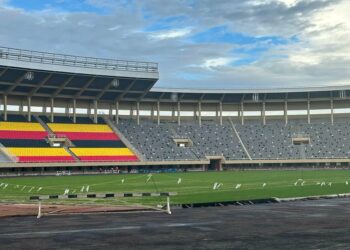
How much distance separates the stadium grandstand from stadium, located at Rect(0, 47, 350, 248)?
19 cm

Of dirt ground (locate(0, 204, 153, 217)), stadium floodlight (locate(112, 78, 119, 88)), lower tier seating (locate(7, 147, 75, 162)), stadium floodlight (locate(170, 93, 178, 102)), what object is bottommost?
dirt ground (locate(0, 204, 153, 217))

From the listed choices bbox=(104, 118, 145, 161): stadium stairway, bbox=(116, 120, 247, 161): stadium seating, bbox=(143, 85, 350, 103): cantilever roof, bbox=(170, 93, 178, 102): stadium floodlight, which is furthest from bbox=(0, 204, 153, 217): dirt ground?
bbox=(170, 93, 178, 102): stadium floodlight

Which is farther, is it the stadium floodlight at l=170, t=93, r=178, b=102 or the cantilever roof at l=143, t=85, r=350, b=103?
the stadium floodlight at l=170, t=93, r=178, b=102

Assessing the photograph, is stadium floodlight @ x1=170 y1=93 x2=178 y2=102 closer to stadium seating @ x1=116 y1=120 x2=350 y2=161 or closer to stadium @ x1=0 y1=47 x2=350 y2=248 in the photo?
stadium @ x1=0 y1=47 x2=350 y2=248

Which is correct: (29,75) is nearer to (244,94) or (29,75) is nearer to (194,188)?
(194,188)

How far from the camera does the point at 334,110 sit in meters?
102

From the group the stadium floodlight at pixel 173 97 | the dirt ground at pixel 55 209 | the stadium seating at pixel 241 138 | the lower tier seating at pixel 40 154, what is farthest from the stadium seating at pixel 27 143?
the dirt ground at pixel 55 209

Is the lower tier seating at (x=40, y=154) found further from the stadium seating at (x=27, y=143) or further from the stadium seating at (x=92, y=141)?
the stadium seating at (x=92, y=141)

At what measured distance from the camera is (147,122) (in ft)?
324

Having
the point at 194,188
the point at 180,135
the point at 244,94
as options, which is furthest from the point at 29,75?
the point at 244,94

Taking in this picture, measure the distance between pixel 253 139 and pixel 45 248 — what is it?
283 ft

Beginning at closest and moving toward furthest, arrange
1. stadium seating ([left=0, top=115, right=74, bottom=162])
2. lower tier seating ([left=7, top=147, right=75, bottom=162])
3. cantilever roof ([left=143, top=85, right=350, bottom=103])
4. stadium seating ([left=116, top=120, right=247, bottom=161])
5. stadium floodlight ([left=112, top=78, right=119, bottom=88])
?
lower tier seating ([left=7, top=147, right=75, bottom=162]), stadium seating ([left=0, top=115, right=74, bottom=162]), stadium floodlight ([left=112, top=78, right=119, bottom=88]), stadium seating ([left=116, top=120, right=247, bottom=161]), cantilever roof ([left=143, top=85, right=350, bottom=103])

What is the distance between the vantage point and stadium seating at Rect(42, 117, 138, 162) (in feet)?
261

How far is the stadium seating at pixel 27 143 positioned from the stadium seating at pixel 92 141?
9.43ft
